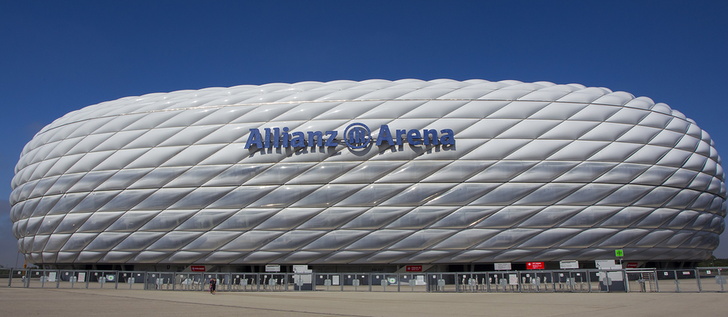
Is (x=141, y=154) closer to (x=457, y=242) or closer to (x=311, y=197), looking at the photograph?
(x=311, y=197)

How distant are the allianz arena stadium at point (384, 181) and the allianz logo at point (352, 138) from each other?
0.09 meters

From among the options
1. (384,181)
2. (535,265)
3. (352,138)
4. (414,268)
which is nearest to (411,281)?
(414,268)

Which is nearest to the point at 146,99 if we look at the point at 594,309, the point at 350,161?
the point at 350,161

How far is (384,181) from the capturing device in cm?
2955

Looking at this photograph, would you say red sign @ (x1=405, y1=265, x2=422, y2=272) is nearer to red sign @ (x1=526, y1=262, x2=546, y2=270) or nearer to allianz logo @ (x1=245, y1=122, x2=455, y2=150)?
red sign @ (x1=526, y1=262, x2=546, y2=270)

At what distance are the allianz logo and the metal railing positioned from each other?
295 inches

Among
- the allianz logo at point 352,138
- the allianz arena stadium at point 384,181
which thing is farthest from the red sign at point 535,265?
the allianz logo at point 352,138

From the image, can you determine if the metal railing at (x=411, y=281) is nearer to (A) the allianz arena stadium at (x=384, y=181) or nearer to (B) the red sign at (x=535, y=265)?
(B) the red sign at (x=535, y=265)

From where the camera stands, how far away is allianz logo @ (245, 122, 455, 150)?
98.2 feet

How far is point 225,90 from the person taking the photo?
3391 cm

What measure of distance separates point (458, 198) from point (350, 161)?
21.3ft

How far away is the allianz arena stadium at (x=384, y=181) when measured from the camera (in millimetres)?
29406

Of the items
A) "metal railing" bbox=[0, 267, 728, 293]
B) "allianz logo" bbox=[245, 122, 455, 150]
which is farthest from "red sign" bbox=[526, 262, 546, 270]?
"allianz logo" bbox=[245, 122, 455, 150]

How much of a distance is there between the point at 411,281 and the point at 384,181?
629cm
